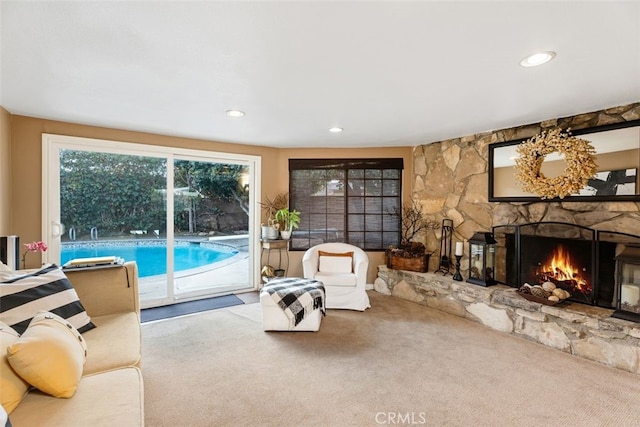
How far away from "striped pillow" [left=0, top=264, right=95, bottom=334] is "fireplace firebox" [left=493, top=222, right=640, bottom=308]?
3998 millimetres

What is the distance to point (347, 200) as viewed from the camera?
16.2ft

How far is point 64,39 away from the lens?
1.75 m

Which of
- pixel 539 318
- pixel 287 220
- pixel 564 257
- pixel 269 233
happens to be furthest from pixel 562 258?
pixel 269 233

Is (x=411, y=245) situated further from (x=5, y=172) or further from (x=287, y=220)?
(x=5, y=172)

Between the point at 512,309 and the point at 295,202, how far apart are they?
10.3ft

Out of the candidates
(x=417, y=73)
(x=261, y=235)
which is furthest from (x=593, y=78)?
(x=261, y=235)

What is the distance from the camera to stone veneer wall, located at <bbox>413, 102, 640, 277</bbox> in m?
2.91

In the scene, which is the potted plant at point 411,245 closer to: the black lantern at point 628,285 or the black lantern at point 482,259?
the black lantern at point 482,259

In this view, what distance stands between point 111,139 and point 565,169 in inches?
191

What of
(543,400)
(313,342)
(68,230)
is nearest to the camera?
(543,400)

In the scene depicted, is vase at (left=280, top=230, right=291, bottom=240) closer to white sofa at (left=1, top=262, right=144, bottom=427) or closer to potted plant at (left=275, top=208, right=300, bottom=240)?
potted plant at (left=275, top=208, right=300, bottom=240)

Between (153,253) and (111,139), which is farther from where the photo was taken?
(153,253)

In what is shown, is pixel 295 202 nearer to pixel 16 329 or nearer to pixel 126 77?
pixel 126 77

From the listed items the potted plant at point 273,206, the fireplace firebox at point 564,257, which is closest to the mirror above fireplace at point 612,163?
the fireplace firebox at point 564,257
